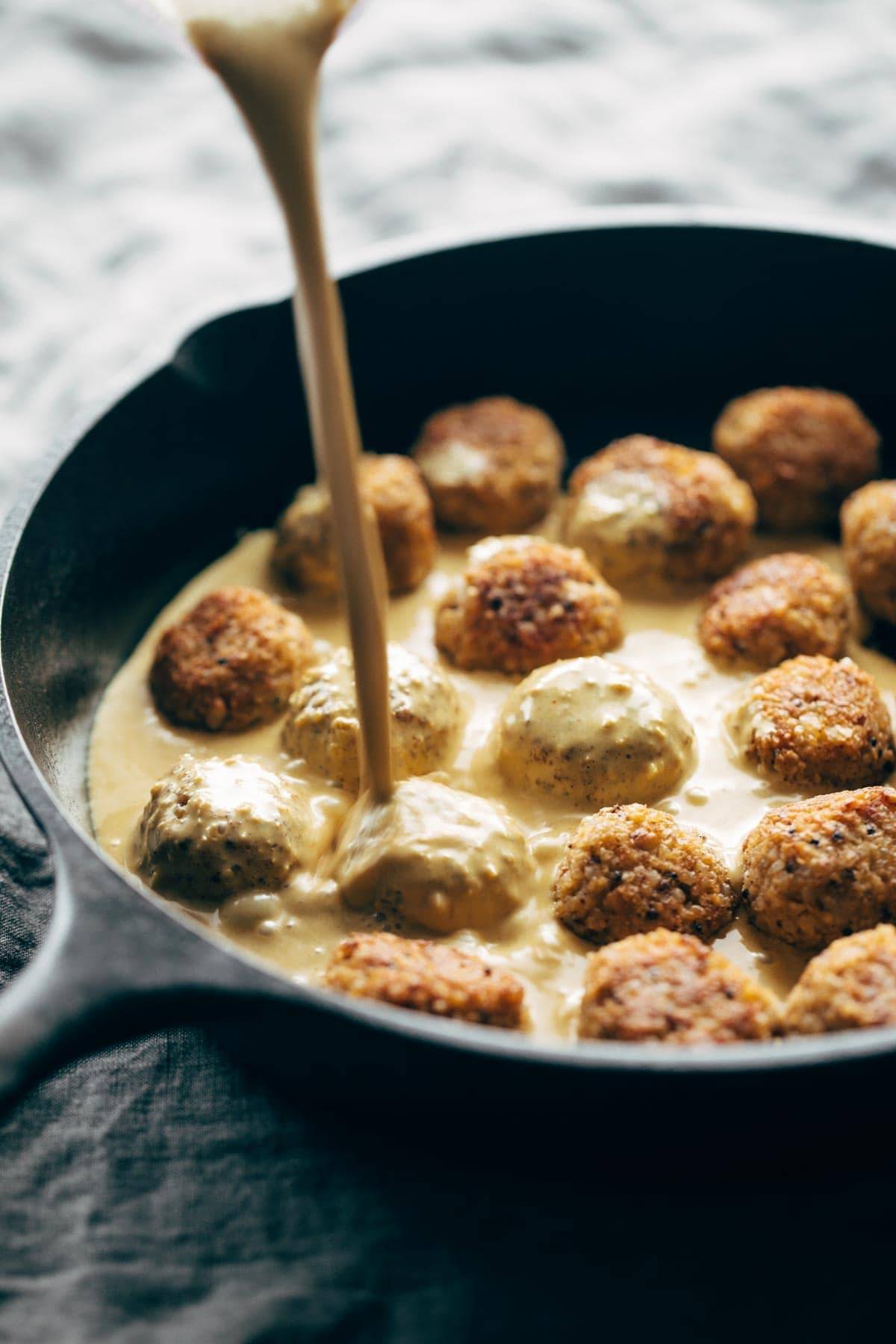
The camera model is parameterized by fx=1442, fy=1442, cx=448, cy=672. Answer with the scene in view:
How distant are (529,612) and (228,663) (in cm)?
49

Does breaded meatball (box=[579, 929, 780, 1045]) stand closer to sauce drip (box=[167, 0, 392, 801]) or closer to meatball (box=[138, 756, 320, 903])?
meatball (box=[138, 756, 320, 903])

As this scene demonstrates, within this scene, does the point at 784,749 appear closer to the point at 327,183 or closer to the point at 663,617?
the point at 663,617

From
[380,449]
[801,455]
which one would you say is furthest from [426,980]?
[380,449]

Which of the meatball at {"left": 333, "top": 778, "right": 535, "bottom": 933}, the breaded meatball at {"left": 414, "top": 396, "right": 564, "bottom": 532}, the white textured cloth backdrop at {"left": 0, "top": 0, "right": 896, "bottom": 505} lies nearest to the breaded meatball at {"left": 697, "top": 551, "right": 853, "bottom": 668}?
the breaded meatball at {"left": 414, "top": 396, "right": 564, "bottom": 532}

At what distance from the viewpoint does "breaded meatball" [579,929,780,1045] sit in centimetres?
165

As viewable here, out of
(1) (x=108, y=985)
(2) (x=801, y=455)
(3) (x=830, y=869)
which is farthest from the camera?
(2) (x=801, y=455)

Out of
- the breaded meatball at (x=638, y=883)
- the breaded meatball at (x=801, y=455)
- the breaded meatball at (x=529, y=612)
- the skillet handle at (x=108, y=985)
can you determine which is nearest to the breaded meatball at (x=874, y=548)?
the breaded meatball at (x=801, y=455)

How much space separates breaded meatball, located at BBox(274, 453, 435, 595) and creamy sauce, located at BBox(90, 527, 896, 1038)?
5cm

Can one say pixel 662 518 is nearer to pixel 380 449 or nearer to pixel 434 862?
pixel 380 449

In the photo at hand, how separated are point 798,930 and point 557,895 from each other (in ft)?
1.05

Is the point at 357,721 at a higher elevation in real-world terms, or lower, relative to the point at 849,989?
higher

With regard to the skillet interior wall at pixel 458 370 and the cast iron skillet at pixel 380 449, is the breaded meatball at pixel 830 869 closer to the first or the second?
the cast iron skillet at pixel 380 449

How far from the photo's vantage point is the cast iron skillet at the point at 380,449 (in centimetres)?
142

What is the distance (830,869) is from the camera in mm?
1867
